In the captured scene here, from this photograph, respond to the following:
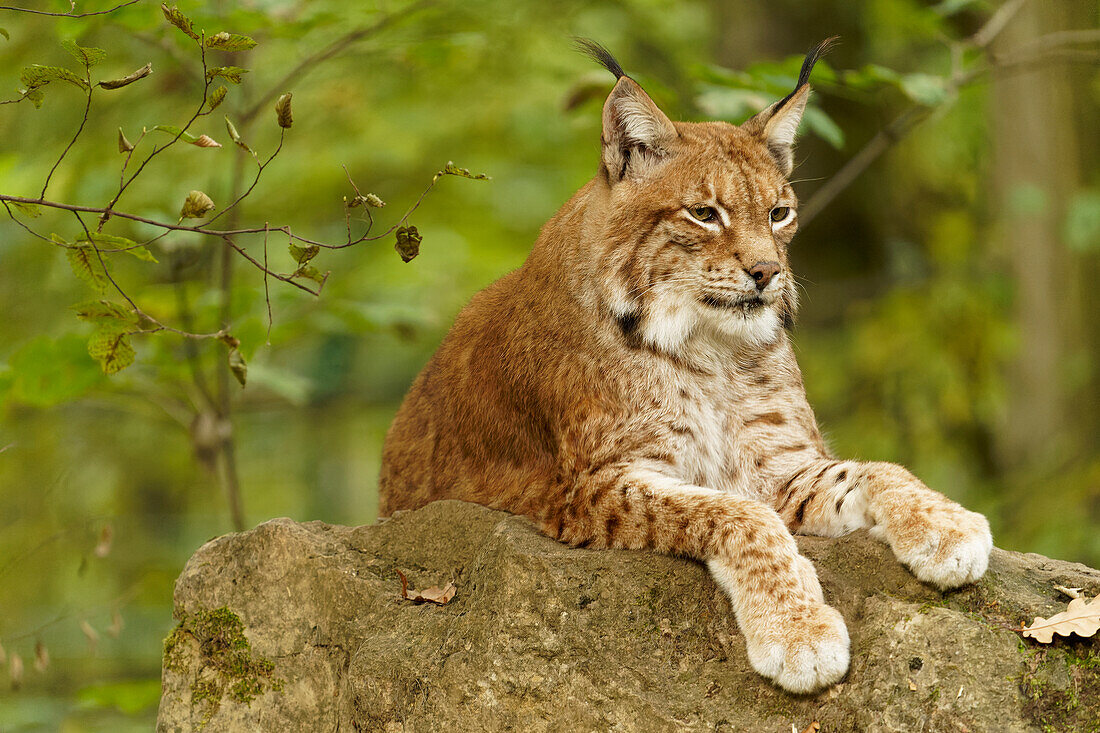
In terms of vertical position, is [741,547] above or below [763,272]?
below

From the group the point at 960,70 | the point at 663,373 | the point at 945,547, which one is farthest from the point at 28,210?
the point at 960,70

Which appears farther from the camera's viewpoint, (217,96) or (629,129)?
(629,129)

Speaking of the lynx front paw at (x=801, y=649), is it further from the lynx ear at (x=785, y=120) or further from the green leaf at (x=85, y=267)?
the green leaf at (x=85, y=267)

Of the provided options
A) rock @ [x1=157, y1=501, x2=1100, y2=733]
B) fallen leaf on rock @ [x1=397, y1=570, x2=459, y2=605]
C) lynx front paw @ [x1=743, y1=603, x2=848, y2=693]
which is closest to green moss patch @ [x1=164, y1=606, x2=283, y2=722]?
rock @ [x1=157, y1=501, x2=1100, y2=733]

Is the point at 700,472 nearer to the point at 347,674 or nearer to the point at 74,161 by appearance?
the point at 347,674

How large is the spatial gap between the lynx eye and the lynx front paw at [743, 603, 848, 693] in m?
1.36

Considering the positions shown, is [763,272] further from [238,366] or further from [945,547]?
[238,366]

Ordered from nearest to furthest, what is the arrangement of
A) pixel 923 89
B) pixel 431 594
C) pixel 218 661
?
pixel 431 594, pixel 218 661, pixel 923 89

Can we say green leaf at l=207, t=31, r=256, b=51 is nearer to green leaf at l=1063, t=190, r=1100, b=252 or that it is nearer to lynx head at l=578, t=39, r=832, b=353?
lynx head at l=578, t=39, r=832, b=353

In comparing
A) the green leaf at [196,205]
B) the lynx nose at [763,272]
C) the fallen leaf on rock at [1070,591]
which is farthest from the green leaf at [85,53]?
the fallen leaf on rock at [1070,591]

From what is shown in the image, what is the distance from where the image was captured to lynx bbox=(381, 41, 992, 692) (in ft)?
11.0

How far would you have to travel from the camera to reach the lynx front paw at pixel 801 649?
2.80 metres

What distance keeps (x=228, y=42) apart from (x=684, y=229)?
1.54m

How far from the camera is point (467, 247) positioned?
952 cm
